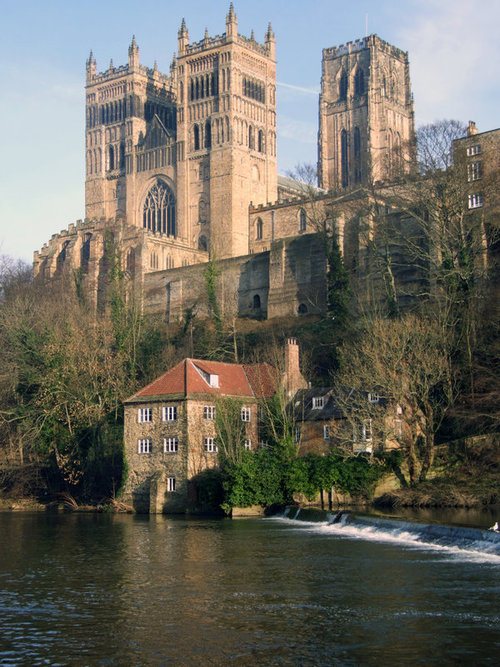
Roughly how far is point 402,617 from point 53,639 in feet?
23.7

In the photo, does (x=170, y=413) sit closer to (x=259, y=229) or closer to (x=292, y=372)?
(x=292, y=372)

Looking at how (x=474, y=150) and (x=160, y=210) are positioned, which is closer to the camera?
(x=474, y=150)

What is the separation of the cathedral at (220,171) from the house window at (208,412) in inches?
953

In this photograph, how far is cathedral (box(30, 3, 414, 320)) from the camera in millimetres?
74938

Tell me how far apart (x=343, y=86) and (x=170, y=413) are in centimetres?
7710

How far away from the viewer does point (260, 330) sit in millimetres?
65062

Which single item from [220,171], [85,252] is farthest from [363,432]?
[85,252]

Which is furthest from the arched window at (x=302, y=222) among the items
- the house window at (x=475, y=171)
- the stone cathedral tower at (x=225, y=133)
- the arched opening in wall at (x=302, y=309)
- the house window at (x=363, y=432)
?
the house window at (x=363, y=432)

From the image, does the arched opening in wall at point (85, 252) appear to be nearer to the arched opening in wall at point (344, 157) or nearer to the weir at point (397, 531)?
the arched opening in wall at point (344, 157)

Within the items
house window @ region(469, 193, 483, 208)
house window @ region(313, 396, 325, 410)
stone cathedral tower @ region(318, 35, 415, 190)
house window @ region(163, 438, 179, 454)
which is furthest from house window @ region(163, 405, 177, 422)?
stone cathedral tower @ region(318, 35, 415, 190)

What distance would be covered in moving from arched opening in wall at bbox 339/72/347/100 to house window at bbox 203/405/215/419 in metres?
75.1

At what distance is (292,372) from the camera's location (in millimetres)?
47562

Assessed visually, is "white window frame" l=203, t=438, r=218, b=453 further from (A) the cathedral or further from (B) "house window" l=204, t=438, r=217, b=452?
(A) the cathedral

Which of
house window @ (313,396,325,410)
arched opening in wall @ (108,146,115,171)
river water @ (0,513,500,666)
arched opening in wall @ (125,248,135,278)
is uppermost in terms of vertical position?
arched opening in wall @ (108,146,115,171)
